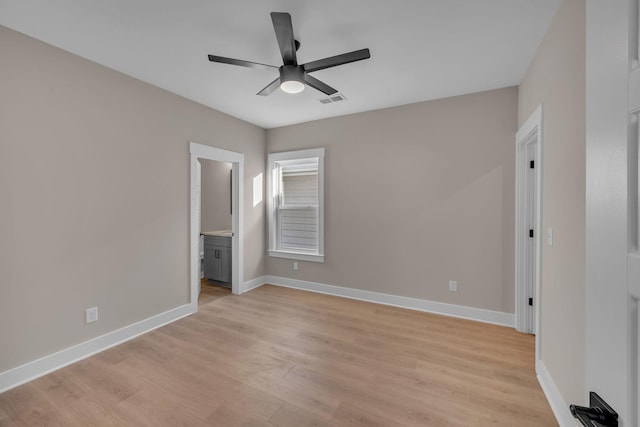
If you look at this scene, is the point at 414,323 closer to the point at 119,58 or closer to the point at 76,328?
the point at 76,328

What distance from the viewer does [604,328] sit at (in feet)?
1.94

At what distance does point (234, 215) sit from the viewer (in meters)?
4.38

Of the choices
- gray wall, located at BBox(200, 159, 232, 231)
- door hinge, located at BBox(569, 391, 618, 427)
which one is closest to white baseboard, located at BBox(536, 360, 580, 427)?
door hinge, located at BBox(569, 391, 618, 427)

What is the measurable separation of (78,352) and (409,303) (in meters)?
3.60

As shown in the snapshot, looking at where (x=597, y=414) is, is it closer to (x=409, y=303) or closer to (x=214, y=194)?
(x=409, y=303)

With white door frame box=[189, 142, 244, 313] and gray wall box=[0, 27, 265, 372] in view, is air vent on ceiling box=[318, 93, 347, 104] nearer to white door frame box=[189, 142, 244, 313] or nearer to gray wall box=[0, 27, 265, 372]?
white door frame box=[189, 142, 244, 313]

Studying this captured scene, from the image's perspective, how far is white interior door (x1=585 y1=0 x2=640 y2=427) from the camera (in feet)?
1.71

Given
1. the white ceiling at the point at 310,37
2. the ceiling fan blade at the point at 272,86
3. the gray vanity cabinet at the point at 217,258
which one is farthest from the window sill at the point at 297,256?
the ceiling fan blade at the point at 272,86

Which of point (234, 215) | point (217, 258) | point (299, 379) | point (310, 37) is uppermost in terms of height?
point (310, 37)

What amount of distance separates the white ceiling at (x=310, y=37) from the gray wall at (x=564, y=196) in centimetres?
38

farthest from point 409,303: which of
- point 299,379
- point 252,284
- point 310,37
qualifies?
point 310,37

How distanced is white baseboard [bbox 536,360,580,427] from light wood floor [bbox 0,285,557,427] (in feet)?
0.19

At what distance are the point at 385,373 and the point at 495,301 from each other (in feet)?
5.97

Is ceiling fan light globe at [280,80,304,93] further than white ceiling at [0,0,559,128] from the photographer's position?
Yes
